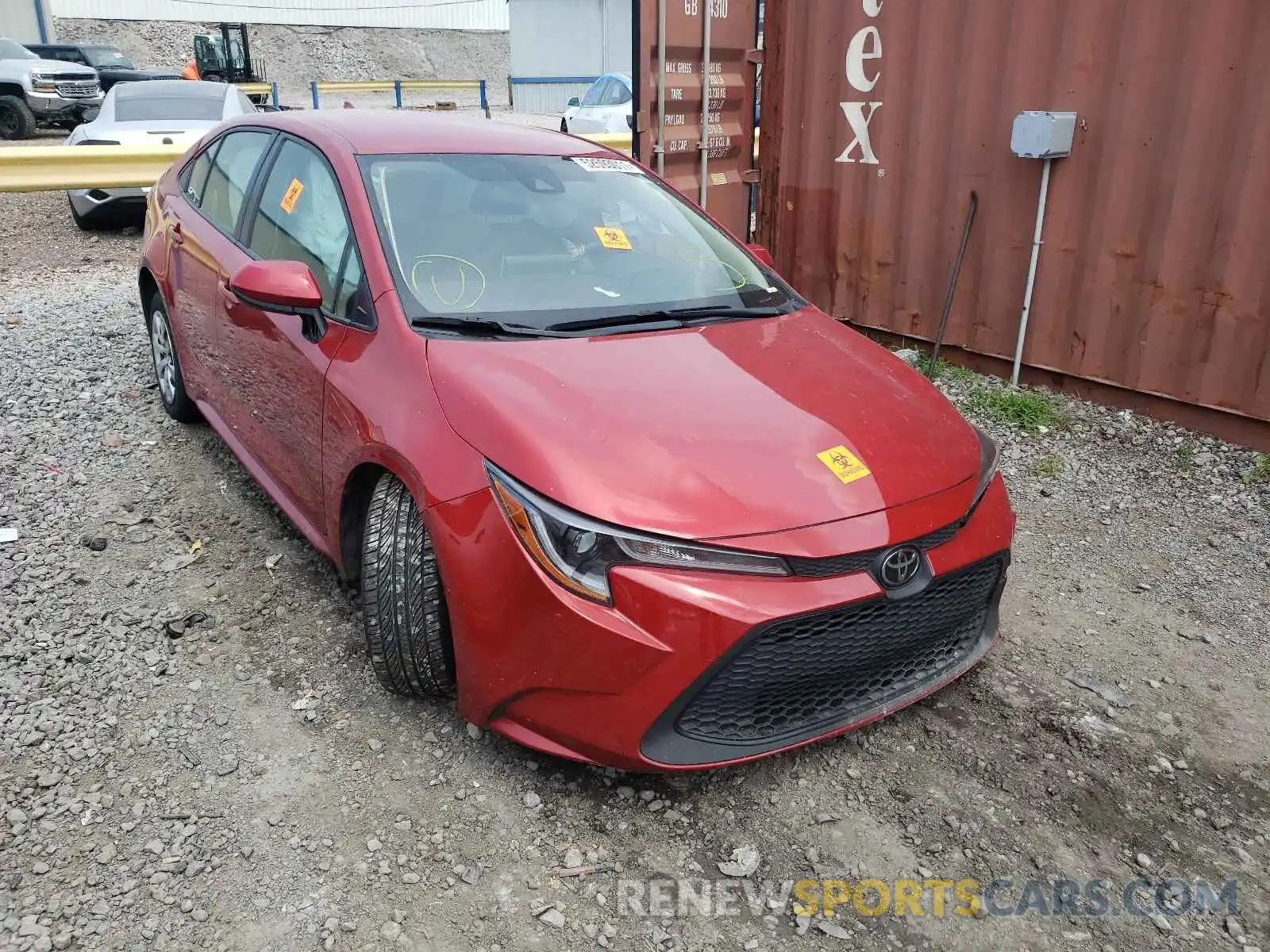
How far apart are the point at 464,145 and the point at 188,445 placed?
6.96ft

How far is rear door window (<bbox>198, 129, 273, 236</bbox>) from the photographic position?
3828mm

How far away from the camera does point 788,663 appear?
7.57ft

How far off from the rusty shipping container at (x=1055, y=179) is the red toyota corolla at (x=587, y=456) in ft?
8.33

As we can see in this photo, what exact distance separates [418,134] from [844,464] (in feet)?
6.56

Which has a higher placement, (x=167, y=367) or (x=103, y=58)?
(x=103, y=58)

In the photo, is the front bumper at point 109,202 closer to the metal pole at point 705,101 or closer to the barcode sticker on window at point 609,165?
the metal pole at point 705,101

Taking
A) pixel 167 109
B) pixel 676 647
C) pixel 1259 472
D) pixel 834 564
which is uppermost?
pixel 167 109

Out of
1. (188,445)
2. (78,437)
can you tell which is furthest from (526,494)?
(78,437)

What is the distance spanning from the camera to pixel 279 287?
2.89 metres

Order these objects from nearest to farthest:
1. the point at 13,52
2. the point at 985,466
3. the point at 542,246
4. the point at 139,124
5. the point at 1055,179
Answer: the point at 985,466 < the point at 542,246 < the point at 1055,179 < the point at 139,124 < the point at 13,52

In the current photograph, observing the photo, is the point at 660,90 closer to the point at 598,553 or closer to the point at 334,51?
the point at 598,553

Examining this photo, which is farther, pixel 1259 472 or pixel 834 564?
pixel 1259 472

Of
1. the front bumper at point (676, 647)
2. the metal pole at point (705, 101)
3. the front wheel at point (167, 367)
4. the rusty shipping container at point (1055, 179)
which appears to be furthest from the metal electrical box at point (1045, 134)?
the front wheel at point (167, 367)

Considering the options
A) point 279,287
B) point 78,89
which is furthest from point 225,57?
point 279,287
